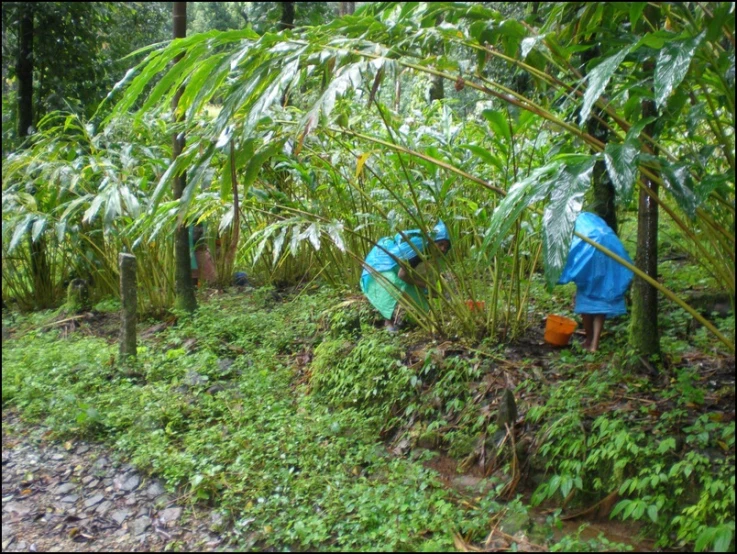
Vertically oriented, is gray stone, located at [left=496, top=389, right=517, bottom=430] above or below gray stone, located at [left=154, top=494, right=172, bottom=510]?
above

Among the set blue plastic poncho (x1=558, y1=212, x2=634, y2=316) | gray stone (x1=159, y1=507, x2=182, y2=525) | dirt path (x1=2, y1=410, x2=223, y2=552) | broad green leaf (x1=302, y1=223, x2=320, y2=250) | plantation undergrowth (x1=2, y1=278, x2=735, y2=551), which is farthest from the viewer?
blue plastic poncho (x1=558, y1=212, x2=634, y2=316)

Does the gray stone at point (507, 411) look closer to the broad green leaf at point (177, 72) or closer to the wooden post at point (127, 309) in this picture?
the broad green leaf at point (177, 72)

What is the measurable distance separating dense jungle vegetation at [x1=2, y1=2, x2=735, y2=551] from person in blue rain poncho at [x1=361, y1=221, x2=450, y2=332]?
11 cm

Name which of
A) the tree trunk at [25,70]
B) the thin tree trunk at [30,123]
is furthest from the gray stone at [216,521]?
the tree trunk at [25,70]

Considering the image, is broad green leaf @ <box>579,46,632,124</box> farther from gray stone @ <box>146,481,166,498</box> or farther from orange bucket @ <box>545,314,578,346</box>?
gray stone @ <box>146,481,166,498</box>

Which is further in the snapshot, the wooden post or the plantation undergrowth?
the wooden post

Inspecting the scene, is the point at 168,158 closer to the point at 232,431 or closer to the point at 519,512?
the point at 232,431

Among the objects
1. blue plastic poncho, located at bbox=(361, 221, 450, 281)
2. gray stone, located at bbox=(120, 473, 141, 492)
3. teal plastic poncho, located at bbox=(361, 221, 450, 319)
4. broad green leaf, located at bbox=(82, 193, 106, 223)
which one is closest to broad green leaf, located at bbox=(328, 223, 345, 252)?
blue plastic poncho, located at bbox=(361, 221, 450, 281)

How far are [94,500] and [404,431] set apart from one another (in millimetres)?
1520

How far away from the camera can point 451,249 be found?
156 inches

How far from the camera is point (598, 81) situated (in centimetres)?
194

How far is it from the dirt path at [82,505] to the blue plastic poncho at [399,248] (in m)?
1.84

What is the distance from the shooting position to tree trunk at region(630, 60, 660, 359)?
9.27 ft

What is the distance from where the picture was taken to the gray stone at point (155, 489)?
2.90 meters
